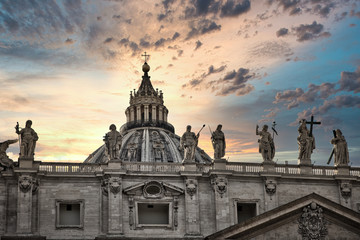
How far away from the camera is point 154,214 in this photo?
57.1m

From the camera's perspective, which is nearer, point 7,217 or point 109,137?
point 7,217

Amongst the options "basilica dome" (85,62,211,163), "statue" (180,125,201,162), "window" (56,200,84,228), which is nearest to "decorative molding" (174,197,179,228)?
"statue" (180,125,201,162)

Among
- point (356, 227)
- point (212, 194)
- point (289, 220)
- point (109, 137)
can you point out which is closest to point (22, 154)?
point (109, 137)

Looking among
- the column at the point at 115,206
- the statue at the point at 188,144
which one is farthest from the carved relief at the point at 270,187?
the column at the point at 115,206

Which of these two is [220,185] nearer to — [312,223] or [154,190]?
[154,190]

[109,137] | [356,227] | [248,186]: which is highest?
[109,137]

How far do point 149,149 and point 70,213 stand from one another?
62.7 metres

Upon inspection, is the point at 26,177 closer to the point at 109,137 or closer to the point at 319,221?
the point at 109,137

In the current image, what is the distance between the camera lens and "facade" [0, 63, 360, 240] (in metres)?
53.7

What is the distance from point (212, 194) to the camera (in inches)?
2256

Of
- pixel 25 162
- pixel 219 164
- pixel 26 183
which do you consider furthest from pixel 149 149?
pixel 26 183

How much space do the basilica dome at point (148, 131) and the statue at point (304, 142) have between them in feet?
184

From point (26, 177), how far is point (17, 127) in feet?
14.8

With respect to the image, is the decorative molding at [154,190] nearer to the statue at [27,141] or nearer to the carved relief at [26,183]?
the carved relief at [26,183]
